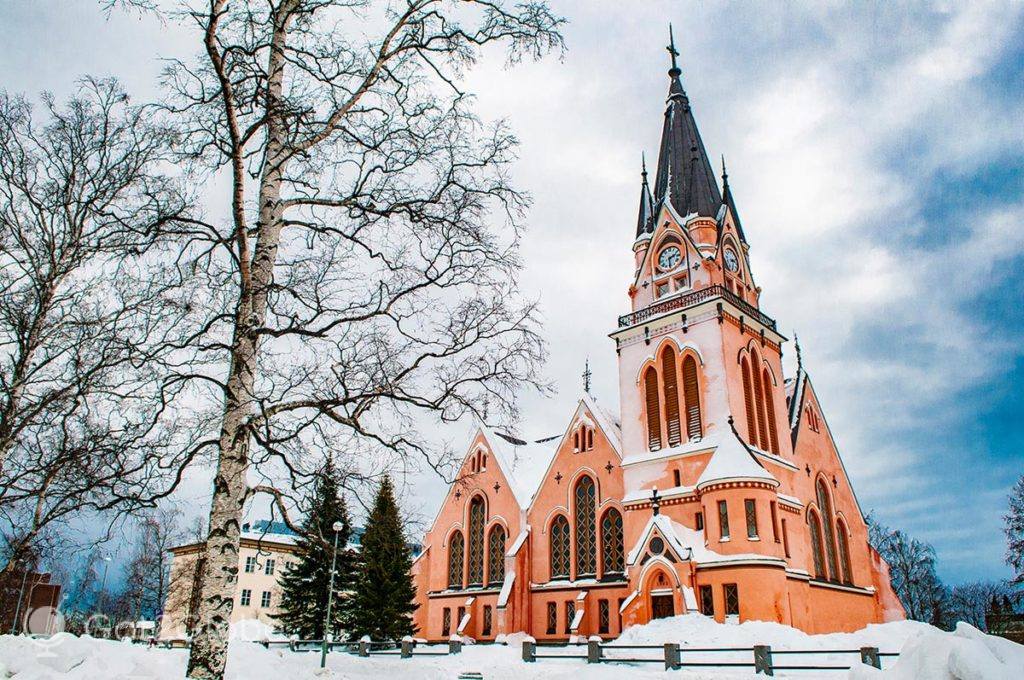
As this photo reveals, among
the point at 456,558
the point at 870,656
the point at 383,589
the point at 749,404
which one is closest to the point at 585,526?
the point at 456,558

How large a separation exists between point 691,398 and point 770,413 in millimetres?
4127

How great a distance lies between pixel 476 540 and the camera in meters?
39.1

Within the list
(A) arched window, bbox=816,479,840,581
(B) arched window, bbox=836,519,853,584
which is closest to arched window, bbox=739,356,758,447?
(A) arched window, bbox=816,479,840,581

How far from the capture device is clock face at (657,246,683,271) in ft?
120

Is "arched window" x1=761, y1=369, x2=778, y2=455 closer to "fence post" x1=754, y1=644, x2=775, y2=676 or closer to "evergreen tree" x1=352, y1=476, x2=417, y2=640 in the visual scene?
"fence post" x1=754, y1=644, x2=775, y2=676

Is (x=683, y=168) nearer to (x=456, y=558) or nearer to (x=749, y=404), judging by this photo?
(x=749, y=404)

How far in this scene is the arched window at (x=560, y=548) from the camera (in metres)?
34.7

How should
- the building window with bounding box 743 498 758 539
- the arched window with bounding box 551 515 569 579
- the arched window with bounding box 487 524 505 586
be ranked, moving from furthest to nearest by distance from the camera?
the arched window with bounding box 487 524 505 586 → the arched window with bounding box 551 515 569 579 → the building window with bounding box 743 498 758 539

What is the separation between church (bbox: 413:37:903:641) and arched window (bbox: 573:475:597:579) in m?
0.07

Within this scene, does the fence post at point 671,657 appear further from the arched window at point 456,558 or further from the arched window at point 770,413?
the arched window at point 456,558

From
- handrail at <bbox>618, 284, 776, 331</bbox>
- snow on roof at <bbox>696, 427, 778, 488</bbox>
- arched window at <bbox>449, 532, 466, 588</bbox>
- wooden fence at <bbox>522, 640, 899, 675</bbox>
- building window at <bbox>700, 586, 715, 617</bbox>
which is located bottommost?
wooden fence at <bbox>522, 640, 899, 675</bbox>

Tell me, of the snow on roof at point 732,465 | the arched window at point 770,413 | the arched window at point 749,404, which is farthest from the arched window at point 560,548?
the arched window at point 770,413

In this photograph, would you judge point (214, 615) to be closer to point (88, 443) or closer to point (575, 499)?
point (88, 443)

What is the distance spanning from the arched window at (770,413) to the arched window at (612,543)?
7.73 meters
